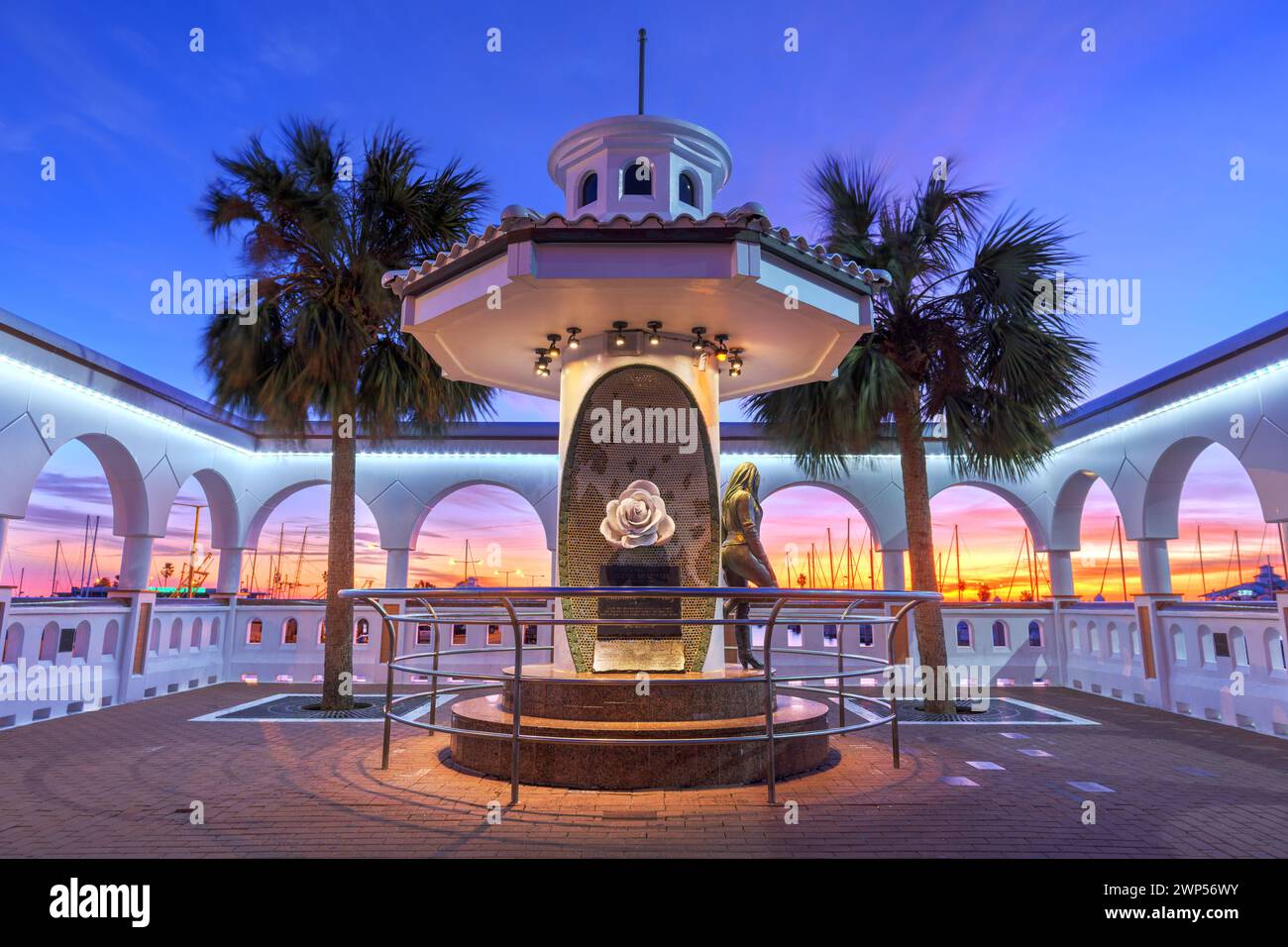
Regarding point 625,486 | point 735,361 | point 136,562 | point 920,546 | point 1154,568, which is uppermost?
point 735,361

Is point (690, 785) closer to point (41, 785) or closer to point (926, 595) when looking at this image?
point (926, 595)

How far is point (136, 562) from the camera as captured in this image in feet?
35.0

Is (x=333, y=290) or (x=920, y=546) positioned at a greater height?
(x=333, y=290)

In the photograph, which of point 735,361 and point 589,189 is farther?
point 589,189

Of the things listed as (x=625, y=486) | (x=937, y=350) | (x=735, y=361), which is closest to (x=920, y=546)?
(x=937, y=350)

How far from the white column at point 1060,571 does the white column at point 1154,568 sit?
8.89 ft

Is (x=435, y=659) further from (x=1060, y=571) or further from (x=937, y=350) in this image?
(x=1060, y=571)

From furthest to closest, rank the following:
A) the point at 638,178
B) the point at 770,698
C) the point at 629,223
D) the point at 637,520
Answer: the point at 638,178 < the point at 637,520 < the point at 629,223 < the point at 770,698

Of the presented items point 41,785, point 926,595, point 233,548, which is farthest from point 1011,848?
point 233,548

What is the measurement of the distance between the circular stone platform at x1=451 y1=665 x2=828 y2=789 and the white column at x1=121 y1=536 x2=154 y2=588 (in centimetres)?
764

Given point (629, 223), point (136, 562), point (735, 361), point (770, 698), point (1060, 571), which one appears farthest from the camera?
point (1060, 571)

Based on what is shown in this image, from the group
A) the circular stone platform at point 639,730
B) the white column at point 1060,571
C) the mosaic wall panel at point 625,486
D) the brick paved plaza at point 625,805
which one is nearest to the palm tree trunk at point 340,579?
the brick paved plaza at point 625,805

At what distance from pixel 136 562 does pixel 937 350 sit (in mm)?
12294
